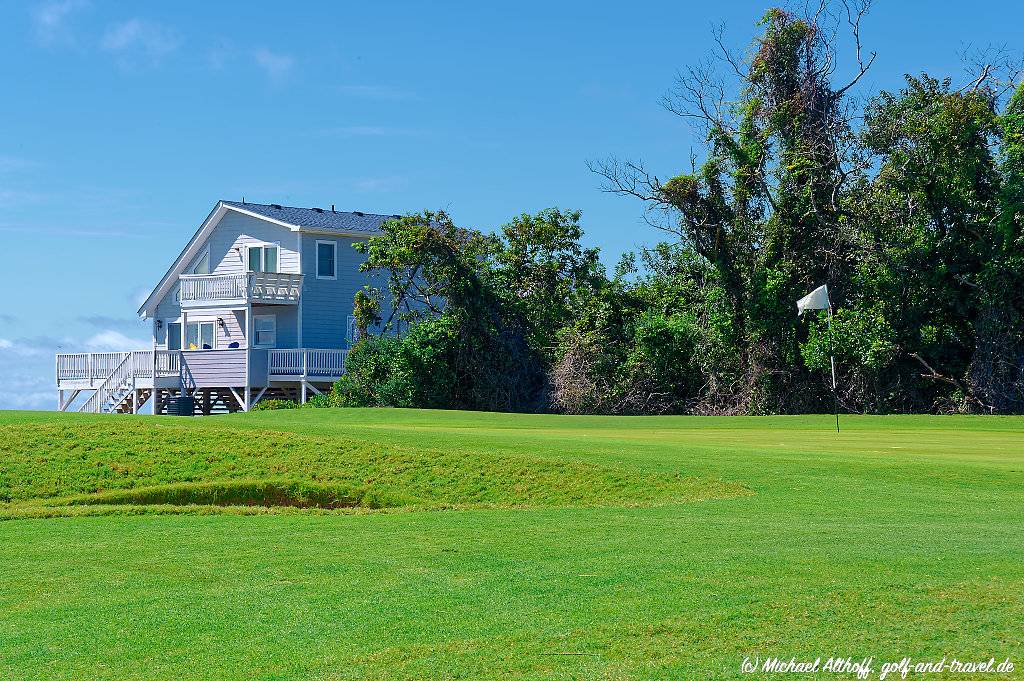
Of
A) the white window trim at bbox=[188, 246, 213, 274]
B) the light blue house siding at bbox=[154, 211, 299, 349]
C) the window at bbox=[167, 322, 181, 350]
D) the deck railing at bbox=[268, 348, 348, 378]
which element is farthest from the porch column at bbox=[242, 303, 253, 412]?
the window at bbox=[167, 322, 181, 350]

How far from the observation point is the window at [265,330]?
4412 centimetres

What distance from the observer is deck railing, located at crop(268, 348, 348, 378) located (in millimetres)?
40875

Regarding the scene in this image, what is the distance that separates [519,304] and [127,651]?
106 feet

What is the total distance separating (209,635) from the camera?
19.7 ft

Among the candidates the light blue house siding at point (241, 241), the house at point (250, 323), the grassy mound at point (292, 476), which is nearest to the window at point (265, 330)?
the house at point (250, 323)

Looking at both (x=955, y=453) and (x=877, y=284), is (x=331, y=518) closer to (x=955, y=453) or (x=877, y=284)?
(x=955, y=453)

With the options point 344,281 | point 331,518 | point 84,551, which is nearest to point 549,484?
point 331,518

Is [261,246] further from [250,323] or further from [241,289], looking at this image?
[250,323]

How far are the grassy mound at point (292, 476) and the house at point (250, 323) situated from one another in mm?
24648

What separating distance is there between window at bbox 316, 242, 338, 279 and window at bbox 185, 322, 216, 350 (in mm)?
4921

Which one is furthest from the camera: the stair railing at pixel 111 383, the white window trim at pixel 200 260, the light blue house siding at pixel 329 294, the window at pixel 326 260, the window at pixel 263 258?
the white window trim at pixel 200 260

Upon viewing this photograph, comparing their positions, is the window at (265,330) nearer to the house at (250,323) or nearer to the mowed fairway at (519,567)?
the house at (250,323)

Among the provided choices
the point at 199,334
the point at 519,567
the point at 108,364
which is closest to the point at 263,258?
the point at 199,334

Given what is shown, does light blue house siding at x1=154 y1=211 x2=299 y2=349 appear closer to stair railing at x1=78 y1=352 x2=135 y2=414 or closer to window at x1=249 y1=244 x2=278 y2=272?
window at x1=249 y1=244 x2=278 y2=272
